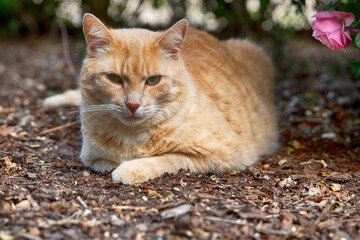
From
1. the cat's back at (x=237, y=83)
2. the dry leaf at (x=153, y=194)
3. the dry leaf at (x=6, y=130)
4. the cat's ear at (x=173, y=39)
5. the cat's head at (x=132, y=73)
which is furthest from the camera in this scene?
the dry leaf at (x=6, y=130)

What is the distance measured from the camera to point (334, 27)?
2941 millimetres

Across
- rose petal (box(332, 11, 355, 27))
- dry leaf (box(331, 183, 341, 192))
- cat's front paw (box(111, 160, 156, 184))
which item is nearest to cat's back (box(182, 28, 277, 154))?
cat's front paw (box(111, 160, 156, 184))

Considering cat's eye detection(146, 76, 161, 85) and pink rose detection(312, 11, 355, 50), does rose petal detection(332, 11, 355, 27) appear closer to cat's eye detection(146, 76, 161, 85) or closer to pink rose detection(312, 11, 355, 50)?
pink rose detection(312, 11, 355, 50)

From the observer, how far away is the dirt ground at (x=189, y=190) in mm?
2236

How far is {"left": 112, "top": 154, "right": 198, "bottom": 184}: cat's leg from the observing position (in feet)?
9.33

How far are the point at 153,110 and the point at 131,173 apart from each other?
477 mm

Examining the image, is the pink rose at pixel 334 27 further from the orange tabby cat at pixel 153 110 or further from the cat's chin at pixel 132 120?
the cat's chin at pixel 132 120

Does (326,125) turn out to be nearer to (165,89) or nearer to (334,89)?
(334,89)

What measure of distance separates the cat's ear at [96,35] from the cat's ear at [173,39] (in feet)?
1.23

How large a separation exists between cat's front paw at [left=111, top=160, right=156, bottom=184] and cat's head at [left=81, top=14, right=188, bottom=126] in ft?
1.02

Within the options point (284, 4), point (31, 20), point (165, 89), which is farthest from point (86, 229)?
point (31, 20)

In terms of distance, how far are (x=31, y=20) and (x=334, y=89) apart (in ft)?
20.7

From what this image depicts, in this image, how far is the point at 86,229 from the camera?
219cm

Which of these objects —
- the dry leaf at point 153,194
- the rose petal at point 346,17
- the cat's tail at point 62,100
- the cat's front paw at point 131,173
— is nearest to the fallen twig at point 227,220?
the dry leaf at point 153,194
